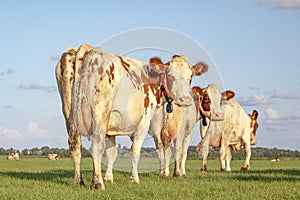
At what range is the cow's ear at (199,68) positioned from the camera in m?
11.9

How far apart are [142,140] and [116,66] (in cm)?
196

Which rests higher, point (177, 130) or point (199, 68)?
point (199, 68)

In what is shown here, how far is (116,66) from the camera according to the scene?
427 inches

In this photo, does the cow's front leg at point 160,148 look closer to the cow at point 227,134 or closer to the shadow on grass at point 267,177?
the shadow on grass at point 267,177

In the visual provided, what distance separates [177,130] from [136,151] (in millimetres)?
2910

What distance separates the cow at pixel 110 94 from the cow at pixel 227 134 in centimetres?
625

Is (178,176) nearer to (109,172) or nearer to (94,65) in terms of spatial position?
(109,172)

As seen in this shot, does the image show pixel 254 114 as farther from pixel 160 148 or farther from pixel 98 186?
pixel 98 186

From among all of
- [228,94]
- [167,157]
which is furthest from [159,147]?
[228,94]

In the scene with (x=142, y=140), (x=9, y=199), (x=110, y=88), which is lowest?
(x=9, y=199)

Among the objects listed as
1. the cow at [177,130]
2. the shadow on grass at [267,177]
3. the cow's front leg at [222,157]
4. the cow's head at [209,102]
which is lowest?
the shadow on grass at [267,177]

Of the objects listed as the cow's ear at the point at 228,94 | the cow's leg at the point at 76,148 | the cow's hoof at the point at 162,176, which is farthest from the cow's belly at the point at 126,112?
the cow's ear at the point at 228,94

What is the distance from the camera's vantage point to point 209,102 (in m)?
16.1

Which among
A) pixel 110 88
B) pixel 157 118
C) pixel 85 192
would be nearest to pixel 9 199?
pixel 85 192
